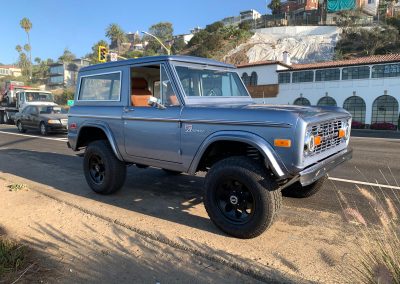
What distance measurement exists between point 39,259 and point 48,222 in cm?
118

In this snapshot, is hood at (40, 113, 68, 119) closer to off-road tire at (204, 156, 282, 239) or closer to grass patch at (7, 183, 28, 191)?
grass patch at (7, 183, 28, 191)

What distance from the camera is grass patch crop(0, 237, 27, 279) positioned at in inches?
126

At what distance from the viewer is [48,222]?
4.68 meters

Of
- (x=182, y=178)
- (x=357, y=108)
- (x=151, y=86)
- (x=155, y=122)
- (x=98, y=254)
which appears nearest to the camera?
(x=98, y=254)

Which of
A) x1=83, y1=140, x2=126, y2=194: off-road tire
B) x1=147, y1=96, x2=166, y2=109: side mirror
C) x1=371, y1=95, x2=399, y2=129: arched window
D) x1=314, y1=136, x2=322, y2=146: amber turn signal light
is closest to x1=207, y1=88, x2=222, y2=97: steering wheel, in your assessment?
x1=147, y1=96, x2=166, y2=109: side mirror

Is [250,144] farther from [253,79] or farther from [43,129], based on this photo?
[253,79]

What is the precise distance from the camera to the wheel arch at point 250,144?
3.74 meters

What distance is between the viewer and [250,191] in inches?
155

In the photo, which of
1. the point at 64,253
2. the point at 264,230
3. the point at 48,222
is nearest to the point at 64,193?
the point at 48,222

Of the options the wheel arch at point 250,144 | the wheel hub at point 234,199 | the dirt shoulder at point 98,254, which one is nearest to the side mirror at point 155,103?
the wheel arch at point 250,144

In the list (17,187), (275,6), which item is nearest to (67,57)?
(275,6)

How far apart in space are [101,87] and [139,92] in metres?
0.73

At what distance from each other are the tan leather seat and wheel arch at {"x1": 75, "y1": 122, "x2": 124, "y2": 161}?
0.63 metres

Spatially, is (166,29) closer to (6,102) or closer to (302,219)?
(6,102)
